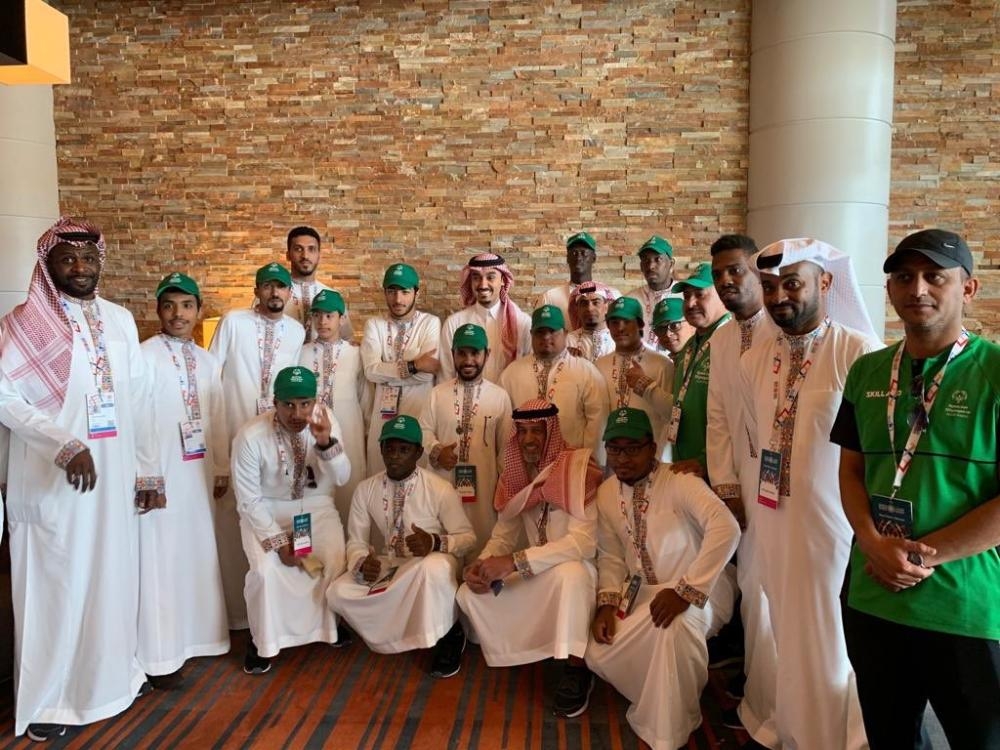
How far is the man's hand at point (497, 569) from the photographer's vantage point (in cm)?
319

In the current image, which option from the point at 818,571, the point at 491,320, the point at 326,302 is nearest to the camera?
the point at 818,571

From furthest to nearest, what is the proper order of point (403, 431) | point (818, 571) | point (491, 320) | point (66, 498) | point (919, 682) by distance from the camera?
point (491, 320), point (403, 431), point (66, 498), point (818, 571), point (919, 682)

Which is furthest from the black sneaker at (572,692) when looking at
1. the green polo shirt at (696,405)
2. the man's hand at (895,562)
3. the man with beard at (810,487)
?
the man's hand at (895,562)

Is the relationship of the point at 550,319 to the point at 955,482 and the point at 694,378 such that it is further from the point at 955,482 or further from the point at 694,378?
the point at 955,482

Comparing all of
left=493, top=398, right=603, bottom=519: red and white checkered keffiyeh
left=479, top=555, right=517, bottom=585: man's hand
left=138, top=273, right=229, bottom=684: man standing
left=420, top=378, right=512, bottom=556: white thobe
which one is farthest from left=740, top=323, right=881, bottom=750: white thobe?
left=138, top=273, right=229, bottom=684: man standing

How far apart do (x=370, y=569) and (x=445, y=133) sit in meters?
3.72

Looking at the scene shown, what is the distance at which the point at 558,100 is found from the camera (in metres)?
5.58

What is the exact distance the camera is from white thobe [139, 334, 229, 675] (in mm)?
3291

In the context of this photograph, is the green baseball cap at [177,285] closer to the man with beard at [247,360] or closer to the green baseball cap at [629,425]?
the man with beard at [247,360]

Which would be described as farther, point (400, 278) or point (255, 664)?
point (400, 278)

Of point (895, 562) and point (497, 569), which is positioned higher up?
point (895, 562)

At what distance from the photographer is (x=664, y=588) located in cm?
286

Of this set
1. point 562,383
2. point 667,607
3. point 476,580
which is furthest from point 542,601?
point 562,383

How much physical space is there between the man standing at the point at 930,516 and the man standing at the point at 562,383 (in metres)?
1.95
